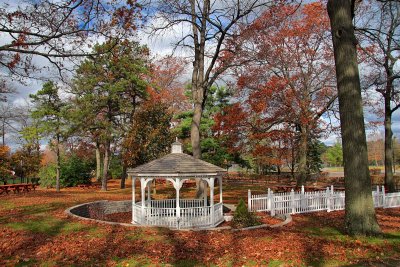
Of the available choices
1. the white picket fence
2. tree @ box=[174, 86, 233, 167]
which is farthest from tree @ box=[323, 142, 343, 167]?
the white picket fence

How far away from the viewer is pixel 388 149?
916 inches

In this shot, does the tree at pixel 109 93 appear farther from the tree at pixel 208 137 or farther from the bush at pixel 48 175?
the bush at pixel 48 175

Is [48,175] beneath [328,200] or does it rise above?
above

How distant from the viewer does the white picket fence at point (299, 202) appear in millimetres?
16750

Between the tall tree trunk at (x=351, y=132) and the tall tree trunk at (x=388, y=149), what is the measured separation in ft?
50.1

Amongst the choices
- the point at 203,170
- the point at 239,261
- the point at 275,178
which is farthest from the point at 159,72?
the point at 239,261

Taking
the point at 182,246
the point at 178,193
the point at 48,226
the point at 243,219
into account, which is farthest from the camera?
the point at 178,193

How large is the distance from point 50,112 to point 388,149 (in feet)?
89.5

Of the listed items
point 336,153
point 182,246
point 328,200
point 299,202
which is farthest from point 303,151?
point 336,153

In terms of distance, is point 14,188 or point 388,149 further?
point 14,188

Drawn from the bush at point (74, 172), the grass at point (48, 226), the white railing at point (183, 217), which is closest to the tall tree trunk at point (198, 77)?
the white railing at point (183, 217)

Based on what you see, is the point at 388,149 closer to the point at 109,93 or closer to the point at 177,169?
the point at 177,169

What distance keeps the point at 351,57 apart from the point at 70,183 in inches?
1401

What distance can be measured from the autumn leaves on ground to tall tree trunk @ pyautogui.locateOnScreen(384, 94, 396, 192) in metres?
12.8
